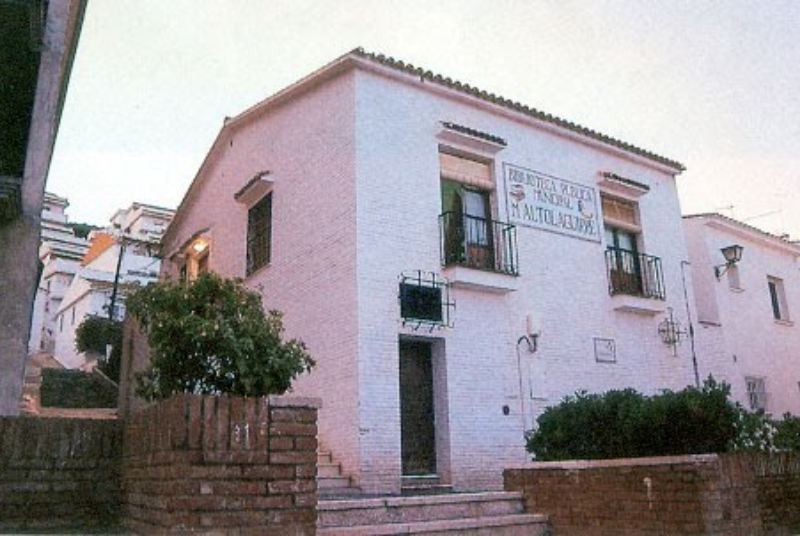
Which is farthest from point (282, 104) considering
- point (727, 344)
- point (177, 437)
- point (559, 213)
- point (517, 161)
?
point (727, 344)

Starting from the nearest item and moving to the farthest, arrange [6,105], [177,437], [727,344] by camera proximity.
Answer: [177,437], [6,105], [727,344]

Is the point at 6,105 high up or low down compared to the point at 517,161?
down

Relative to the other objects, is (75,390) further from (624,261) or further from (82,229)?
(82,229)

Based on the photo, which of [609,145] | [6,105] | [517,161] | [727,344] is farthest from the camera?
[727,344]

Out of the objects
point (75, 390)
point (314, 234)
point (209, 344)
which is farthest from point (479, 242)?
point (75, 390)

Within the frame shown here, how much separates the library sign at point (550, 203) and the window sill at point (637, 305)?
1.24m

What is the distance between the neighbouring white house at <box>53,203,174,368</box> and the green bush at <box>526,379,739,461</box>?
1706 cm

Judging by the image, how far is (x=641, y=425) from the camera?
21.8 feet

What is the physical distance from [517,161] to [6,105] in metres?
8.21

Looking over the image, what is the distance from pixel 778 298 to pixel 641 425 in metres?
14.4

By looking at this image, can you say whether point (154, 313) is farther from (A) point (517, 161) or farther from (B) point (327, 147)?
(A) point (517, 161)

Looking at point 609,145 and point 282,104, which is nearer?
point 282,104

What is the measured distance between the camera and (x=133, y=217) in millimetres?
31234

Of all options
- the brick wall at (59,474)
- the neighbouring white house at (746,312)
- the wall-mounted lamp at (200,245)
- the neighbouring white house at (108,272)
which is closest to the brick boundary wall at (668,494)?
the brick wall at (59,474)
